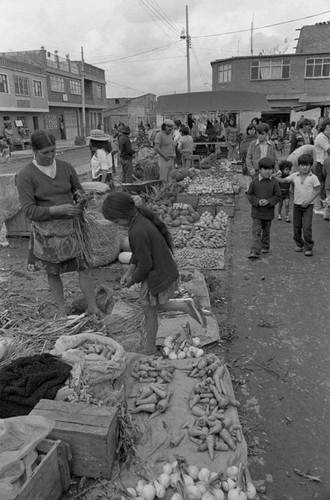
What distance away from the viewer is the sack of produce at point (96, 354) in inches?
112

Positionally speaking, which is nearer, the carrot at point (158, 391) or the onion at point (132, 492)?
the onion at point (132, 492)

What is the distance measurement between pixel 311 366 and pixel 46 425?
2419 mm

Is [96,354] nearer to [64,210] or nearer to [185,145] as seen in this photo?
[64,210]

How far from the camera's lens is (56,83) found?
1779 inches

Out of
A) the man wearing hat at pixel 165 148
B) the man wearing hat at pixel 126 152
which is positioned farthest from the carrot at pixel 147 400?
the man wearing hat at pixel 126 152


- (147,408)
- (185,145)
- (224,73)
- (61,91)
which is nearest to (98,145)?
(185,145)

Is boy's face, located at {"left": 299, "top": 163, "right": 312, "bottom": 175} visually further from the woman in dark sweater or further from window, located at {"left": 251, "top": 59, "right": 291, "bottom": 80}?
window, located at {"left": 251, "top": 59, "right": 291, "bottom": 80}

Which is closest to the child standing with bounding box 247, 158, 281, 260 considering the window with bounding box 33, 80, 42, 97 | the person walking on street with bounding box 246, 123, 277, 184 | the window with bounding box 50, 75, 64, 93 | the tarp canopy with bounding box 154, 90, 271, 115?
the person walking on street with bounding box 246, 123, 277, 184

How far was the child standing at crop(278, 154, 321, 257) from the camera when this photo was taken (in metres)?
6.16

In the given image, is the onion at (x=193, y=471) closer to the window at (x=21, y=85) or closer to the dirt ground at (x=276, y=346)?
the dirt ground at (x=276, y=346)

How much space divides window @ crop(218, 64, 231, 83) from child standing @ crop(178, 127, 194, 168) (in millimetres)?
32407

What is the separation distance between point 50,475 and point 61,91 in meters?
49.6

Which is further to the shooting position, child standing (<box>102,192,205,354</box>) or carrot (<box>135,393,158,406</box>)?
child standing (<box>102,192,205,354</box>)

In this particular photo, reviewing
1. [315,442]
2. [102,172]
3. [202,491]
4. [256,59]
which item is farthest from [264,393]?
[256,59]
